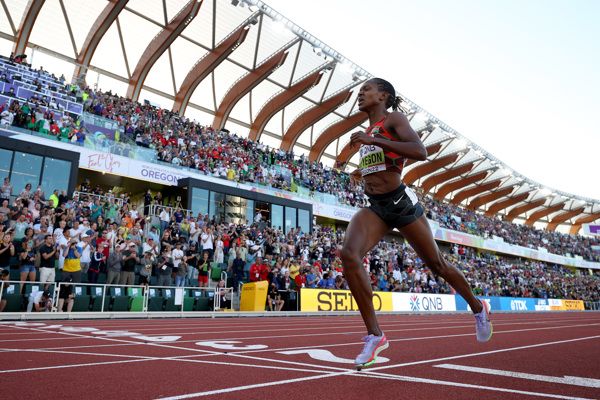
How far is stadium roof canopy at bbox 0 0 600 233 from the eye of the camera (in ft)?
92.5

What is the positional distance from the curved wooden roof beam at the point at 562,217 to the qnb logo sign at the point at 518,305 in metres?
54.1

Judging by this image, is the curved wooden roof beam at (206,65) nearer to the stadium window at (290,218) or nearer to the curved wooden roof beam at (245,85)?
the curved wooden roof beam at (245,85)

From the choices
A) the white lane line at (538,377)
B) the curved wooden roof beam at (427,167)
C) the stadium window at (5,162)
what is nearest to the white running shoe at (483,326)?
the white lane line at (538,377)

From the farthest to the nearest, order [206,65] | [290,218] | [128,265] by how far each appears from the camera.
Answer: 1. [206,65]
2. [290,218]
3. [128,265]

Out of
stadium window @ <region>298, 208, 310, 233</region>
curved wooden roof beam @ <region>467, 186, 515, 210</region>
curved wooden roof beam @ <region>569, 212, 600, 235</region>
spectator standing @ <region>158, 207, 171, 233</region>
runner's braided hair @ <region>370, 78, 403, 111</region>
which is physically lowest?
runner's braided hair @ <region>370, 78, 403, 111</region>

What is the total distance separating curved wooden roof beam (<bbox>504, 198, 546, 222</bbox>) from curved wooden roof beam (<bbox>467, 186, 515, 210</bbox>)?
6845mm

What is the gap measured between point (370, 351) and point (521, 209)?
7342 cm

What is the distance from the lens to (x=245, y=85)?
117ft

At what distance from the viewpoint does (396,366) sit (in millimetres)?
3498

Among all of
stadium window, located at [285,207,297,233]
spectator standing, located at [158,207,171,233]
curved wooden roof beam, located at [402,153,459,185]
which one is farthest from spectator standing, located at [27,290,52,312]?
curved wooden roof beam, located at [402,153,459,185]

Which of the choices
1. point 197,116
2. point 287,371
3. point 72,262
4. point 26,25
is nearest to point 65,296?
point 72,262

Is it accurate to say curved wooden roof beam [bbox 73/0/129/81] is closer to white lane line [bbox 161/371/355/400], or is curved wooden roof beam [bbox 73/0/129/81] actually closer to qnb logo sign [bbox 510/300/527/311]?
white lane line [bbox 161/371/355/400]

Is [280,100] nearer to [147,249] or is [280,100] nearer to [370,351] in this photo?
[147,249]

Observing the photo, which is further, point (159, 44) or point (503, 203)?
point (503, 203)
